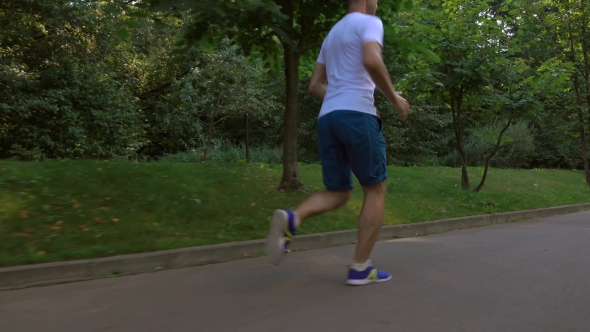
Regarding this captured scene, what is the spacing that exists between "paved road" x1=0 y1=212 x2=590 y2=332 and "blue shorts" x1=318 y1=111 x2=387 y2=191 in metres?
0.87

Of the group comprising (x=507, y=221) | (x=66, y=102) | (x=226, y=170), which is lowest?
(x=507, y=221)

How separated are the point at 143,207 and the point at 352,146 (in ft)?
12.0

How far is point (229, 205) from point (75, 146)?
1133 cm

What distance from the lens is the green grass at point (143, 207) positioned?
5137mm

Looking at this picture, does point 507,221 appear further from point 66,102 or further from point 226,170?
point 66,102

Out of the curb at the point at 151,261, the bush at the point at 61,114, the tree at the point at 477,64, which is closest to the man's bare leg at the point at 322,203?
the curb at the point at 151,261

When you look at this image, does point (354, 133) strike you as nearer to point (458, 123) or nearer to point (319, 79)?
point (319, 79)

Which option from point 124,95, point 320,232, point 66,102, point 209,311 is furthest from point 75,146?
point 209,311

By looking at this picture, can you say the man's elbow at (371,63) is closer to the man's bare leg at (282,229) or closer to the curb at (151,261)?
the man's bare leg at (282,229)

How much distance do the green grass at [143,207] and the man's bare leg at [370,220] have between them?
223cm

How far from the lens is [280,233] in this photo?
12.2 ft

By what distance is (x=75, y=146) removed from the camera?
1672 cm

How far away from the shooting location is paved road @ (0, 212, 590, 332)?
3164 millimetres

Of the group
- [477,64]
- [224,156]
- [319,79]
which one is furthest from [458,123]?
[224,156]
